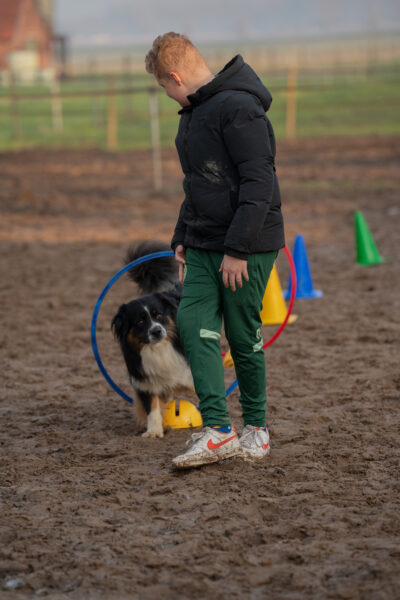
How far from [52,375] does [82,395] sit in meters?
0.50

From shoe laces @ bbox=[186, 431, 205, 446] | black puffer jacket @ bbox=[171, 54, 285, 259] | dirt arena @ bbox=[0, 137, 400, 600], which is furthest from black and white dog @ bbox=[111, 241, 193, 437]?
black puffer jacket @ bbox=[171, 54, 285, 259]

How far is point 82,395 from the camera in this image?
5836 millimetres

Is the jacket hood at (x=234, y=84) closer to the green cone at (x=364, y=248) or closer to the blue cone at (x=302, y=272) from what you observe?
the blue cone at (x=302, y=272)

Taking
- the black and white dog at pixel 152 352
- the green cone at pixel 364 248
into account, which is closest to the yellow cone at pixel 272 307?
the black and white dog at pixel 152 352

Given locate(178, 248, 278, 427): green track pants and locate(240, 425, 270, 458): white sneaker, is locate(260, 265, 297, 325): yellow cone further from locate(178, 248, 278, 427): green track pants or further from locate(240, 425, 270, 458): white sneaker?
locate(178, 248, 278, 427): green track pants

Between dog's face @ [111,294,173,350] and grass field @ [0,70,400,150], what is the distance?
605 inches

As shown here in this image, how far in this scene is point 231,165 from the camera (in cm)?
396

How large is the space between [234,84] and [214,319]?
1143mm

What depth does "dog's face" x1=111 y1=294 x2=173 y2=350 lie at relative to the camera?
A: 4898mm

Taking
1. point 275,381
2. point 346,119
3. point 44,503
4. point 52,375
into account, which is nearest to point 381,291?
→ point 275,381

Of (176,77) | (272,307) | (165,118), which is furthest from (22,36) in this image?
(176,77)

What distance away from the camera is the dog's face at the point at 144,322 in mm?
4898

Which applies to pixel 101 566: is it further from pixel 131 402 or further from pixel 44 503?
pixel 131 402

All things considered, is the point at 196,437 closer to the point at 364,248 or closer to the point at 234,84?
the point at 234,84
